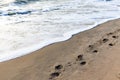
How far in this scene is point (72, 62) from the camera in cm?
490

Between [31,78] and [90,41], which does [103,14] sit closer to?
[90,41]

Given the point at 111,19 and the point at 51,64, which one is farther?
the point at 111,19

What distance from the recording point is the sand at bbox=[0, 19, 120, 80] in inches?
175

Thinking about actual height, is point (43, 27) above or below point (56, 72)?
below

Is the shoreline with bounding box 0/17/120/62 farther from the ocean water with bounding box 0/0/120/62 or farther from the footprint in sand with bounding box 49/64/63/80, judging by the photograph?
the footprint in sand with bounding box 49/64/63/80

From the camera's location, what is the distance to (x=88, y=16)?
8.80 meters

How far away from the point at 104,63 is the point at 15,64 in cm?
155

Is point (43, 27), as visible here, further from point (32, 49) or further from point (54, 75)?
point (54, 75)

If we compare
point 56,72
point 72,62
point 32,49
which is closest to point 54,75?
point 56,72

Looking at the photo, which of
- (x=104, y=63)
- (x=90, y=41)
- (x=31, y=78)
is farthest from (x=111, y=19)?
(x=31, y=78)

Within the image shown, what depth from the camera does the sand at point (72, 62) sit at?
4.45 meters

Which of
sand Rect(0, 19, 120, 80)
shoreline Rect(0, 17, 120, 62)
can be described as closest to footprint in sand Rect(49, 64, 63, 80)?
sand Rect(0, 19, 120, 80)

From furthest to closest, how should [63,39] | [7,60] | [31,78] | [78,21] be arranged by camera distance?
[78,21] < [63,39] < [7,60] < [31,78]

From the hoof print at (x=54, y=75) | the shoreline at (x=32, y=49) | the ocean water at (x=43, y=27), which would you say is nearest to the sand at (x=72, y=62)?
the hoof print at (x=54, y=75)
